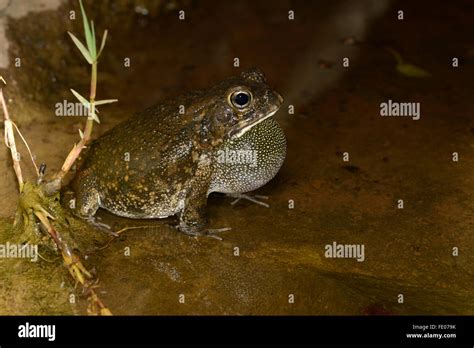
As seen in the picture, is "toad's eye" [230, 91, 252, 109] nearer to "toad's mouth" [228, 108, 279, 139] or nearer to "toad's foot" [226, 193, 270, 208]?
"toad's mouth" [228, 108, 279, 139]

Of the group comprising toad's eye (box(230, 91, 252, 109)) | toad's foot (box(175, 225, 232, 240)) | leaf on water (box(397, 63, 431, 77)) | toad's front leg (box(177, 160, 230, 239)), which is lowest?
toad's foot (box(175, 225, 232, 240))

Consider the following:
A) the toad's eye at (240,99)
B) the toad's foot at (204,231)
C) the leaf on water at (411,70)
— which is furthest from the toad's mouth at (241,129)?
the leaf on water at (411,70)

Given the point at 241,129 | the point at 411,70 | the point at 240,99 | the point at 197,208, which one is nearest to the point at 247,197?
the point at 197,208

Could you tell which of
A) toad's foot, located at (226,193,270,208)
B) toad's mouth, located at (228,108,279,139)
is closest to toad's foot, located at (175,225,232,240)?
toad's foot, located at (226,193,270,208)

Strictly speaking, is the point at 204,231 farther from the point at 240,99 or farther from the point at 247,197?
the point at 240,99
